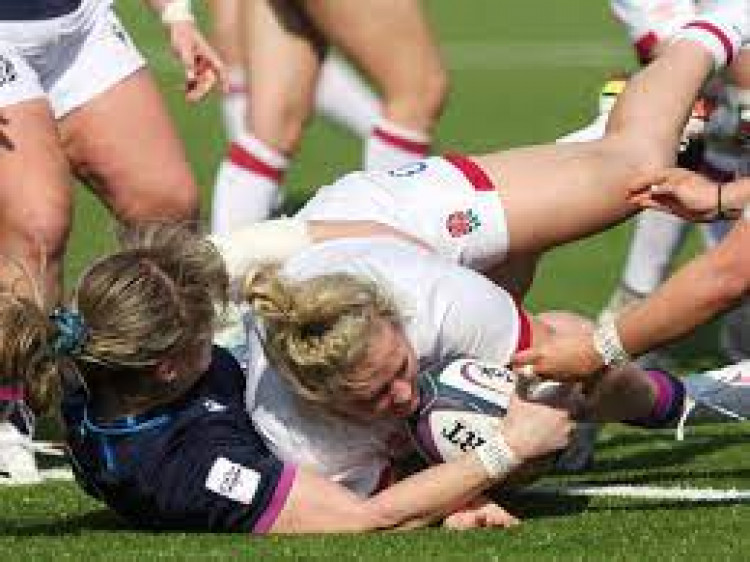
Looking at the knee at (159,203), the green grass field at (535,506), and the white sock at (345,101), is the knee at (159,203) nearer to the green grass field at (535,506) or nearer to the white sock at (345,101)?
the green grass field at (535,506)

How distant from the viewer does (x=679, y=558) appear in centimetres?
601

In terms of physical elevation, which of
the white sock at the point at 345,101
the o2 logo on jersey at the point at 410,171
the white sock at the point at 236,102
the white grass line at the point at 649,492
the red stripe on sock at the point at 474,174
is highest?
the o2 logo on jersey at the point at 410,171

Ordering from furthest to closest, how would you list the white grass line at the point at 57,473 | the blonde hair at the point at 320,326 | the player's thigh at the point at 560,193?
the white grass line at the point at 57,473, the player's thigh at the point at 560,193, the blonde hair at the point at 320,326

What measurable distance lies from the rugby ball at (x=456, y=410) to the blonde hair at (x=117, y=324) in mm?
521

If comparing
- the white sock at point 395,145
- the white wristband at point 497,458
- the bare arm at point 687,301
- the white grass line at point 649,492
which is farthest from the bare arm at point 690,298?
the white sock at point 395,145

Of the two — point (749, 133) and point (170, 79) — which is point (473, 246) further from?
point (170, 79)

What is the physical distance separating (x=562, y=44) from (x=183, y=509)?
11951 millimetres

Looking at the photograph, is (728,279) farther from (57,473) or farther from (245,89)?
(245,89)

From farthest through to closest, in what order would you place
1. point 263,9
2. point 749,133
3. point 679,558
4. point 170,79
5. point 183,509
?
point 170,79, point 263,9, point 749,133, point 183,509, point 679,558

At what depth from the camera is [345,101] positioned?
11016 millimetres

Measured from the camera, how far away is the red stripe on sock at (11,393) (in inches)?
257

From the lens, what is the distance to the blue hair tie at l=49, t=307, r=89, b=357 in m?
6.32

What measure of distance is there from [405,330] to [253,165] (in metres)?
3.19

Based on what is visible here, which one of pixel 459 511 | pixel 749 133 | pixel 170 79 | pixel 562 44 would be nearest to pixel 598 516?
pixel 459 511
